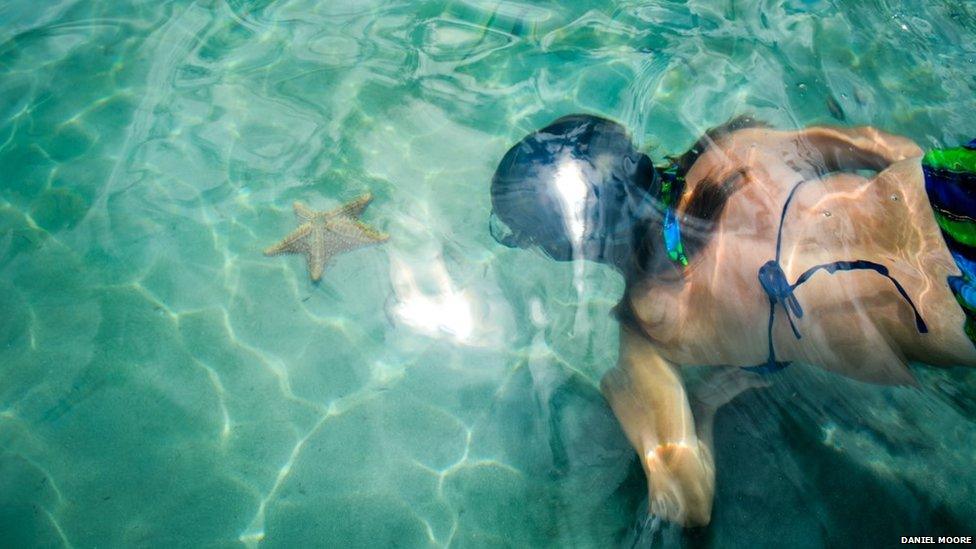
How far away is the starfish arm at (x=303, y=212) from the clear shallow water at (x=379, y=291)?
0.47 feet

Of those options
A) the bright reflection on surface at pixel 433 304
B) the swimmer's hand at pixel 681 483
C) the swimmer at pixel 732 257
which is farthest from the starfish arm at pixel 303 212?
the swimmer's hand at pixel 681 483

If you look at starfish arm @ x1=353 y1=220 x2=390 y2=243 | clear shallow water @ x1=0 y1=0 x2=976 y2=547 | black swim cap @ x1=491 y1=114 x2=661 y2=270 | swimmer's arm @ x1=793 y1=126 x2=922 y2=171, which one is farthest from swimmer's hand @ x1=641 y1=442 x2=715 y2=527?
starfish arm @ x1=353 y1=220 x2=390 y2=243

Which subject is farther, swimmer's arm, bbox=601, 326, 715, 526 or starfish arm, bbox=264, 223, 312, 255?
starfish arm, bbox=264, 223, 312, 255

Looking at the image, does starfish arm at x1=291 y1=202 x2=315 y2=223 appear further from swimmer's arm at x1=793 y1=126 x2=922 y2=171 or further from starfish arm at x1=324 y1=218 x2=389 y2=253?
swimmer's arm at x1=793 y1=126 x2=922 y2=171

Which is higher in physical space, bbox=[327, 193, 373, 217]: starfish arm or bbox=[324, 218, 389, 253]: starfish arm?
bbox=[327, 193, 373, 217]: starfish arm

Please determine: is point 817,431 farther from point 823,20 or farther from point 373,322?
point 823,20

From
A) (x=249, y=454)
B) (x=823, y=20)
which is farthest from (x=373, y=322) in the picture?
(x=823, y=20)

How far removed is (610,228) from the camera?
2.75m

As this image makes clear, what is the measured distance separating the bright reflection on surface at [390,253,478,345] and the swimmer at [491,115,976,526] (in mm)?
860

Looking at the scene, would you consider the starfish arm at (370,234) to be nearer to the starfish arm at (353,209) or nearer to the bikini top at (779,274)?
the starfish arm at (353,209)

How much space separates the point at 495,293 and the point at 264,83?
9.86ft

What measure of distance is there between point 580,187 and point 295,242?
2203 mm

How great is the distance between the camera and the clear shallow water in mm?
3104

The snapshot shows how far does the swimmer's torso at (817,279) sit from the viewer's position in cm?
219
